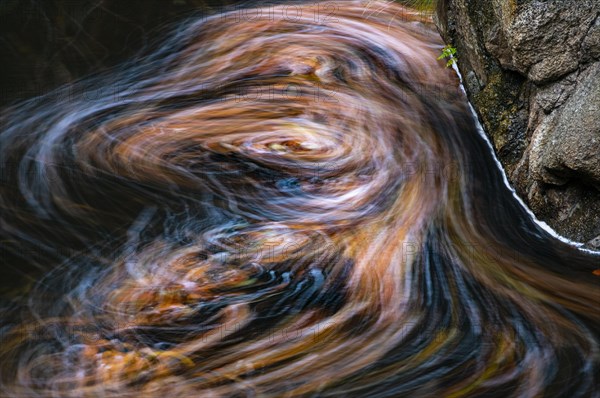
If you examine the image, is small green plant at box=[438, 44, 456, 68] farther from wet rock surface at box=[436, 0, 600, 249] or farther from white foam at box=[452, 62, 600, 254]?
wet rock surface at box=[436, 0, 600, 249]

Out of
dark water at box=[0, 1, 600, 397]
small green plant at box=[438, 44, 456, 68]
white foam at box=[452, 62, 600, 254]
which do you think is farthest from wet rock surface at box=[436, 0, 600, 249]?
small green plant at box=[438, 44, 456, 68]

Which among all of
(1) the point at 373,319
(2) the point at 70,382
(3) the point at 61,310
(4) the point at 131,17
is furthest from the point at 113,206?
(4) the point at 131,17

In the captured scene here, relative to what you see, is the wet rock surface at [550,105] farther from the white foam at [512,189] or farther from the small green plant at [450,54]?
the small green plant at [450,54]

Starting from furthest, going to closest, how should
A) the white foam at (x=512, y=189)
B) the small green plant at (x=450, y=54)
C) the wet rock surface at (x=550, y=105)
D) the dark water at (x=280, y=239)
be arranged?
the small green plant at (x=450, y=54)
the white foam at (x=512, y=189)
the wet rock surface at (x=550, y=105)
the dark water at (x=280, y=239)

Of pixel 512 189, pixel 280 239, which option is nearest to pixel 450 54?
pixel 512 189

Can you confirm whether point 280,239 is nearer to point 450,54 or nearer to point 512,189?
point 512,189

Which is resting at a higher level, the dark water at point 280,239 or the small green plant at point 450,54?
the small green plant at point 450,54

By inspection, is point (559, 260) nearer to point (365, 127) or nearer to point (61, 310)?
point (365, 127)

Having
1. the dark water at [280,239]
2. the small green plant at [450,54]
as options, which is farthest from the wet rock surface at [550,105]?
the small green plant at [450,54]
